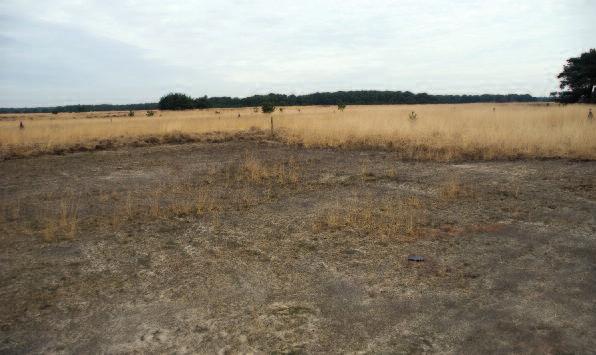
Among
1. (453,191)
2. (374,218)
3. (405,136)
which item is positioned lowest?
(374,218)

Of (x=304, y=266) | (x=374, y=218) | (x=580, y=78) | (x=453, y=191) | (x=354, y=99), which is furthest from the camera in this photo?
(x=354, y=99)

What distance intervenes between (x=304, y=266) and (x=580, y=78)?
115 ft

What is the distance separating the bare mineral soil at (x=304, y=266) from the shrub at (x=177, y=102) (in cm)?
6330

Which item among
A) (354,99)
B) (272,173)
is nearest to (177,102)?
(354,99)

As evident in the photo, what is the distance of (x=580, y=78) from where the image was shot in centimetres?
3089

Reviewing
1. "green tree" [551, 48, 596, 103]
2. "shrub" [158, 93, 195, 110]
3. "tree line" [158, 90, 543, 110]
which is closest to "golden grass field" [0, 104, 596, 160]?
"green tree" [551, 48, 596, 103]

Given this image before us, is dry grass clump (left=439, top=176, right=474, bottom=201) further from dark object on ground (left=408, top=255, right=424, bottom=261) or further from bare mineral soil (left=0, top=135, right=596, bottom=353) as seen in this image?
dark object on ground (left=408, top=255, right=424, bottom=261)

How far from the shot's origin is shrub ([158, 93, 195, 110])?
2739 inches

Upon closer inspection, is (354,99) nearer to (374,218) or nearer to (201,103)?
(201,103)

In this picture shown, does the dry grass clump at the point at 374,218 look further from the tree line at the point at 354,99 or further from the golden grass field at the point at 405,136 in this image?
the tree line at the point at 354,99

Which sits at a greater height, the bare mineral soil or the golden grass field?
the golden grass field

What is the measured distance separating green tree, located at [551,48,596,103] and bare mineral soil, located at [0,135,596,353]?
87.9ft

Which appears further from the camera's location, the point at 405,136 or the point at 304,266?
the point at 405,136

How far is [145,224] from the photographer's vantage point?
632cm
